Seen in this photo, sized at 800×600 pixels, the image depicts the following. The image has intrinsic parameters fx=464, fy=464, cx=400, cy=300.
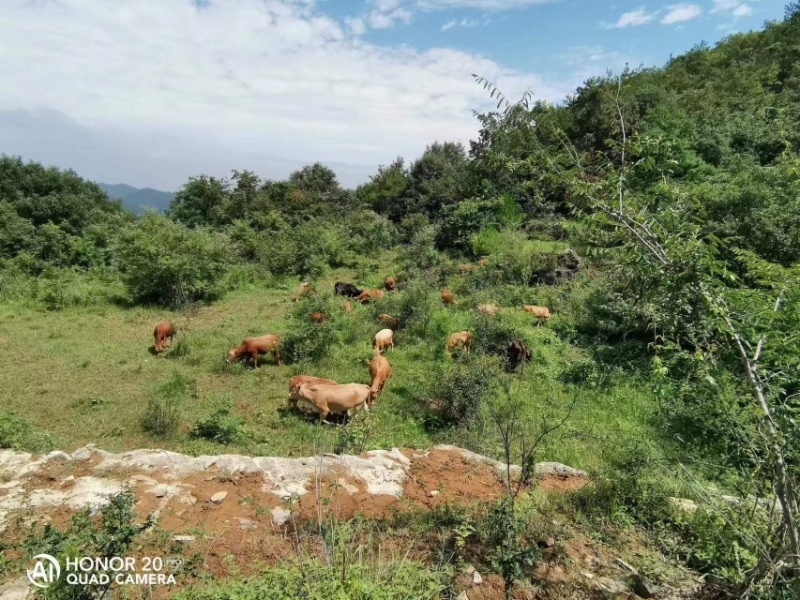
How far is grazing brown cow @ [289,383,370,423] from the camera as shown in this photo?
25.2 feet

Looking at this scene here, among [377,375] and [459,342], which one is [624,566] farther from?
[459,342]

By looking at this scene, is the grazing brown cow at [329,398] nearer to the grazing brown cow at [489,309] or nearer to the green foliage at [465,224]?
the grazing brown cow at [489,309]

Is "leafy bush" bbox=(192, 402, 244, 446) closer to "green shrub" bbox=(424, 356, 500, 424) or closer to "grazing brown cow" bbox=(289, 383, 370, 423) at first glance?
"grazing brown cow" bbox=(289, 383, 370, 423)

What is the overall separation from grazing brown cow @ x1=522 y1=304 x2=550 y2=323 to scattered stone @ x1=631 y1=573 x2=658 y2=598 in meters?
8.42

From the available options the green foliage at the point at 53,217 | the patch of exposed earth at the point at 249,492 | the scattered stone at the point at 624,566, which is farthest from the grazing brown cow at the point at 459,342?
the green foliage at the point at 53,217

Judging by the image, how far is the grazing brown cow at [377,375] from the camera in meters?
8.43

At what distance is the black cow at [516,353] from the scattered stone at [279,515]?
6.13 meters

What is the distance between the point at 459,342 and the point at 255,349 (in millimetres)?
4439

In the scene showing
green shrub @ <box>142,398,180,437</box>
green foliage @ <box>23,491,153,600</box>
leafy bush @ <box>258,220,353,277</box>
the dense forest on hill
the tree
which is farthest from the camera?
the tree

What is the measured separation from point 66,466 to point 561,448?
6.25 meters

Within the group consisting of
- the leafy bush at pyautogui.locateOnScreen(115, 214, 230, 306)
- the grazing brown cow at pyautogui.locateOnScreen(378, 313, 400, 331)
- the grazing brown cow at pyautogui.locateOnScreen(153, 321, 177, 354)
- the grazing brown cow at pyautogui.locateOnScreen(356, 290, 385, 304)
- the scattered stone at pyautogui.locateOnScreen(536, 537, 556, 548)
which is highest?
the leafy bush at pyautogui.locateOnScreen(115, 214, 230, 306)

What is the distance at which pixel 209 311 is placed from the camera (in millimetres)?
14180

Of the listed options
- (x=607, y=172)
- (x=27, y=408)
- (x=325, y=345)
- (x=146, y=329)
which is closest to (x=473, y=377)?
(x=325, y=345)

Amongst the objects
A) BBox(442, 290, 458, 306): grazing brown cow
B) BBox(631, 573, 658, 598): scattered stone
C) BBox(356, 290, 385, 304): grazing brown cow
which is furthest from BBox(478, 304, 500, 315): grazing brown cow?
BBox(631, 573, 658, 598): scattered stone
